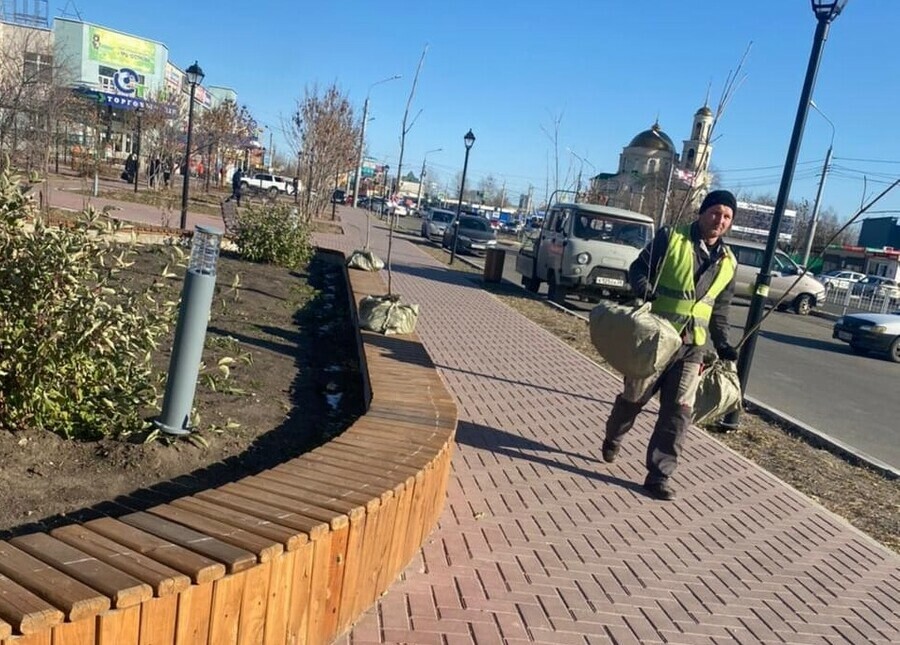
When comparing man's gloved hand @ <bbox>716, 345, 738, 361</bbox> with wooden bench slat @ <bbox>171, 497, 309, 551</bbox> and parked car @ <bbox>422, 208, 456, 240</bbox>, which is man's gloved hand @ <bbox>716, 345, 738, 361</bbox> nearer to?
wooden bench slat @ <bbox>171, 497, 309, 551</bbox>

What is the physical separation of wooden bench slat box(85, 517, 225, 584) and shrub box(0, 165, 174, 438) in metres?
1.42

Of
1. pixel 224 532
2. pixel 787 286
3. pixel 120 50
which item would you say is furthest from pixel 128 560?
pixel 120 50

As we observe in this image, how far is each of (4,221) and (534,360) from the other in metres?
6.48

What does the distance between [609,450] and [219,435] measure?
107 inches

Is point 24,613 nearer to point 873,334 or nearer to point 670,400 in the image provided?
point 670,400

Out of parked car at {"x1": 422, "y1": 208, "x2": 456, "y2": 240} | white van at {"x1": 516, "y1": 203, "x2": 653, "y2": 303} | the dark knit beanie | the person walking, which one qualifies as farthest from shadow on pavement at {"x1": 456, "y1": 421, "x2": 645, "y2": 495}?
parked car at {"x1": 422, "y1": 208, "x2": 456, "y2": 240}

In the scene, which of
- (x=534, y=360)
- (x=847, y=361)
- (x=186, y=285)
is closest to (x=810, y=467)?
(x=534, y=360)

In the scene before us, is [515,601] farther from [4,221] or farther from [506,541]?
[4,221]

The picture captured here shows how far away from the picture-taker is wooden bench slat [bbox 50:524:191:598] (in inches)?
76.0

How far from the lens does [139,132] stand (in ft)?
106

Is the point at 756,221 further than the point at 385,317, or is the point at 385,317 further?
the point at 756,221

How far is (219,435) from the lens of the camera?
4.16m

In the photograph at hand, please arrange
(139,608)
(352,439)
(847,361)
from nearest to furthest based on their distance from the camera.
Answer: (139,608) → (352,439) → (847,361)

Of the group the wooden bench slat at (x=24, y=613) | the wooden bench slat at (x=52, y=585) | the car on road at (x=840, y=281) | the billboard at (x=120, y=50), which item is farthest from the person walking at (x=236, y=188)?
the car on road at (x=840, y=281)
